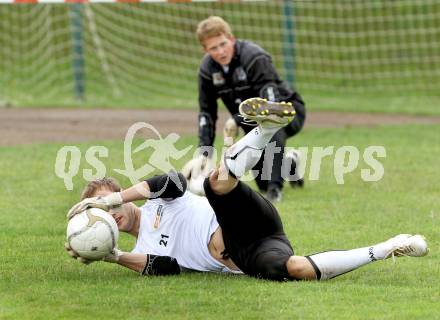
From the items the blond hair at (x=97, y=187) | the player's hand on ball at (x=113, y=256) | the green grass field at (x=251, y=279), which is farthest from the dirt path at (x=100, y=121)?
the player's hand on ball at (x=113, y=256)

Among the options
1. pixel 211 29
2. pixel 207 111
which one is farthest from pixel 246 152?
pixel 207 111

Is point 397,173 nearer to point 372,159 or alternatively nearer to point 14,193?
point 372,159

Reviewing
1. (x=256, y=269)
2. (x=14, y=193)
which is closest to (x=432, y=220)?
(x=256, y=269)

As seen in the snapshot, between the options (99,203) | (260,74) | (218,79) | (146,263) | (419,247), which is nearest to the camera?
(419,247)

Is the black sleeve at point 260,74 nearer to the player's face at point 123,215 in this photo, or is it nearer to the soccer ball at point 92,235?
the player's face at point 123,215

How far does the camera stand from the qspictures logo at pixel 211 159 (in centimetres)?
1018

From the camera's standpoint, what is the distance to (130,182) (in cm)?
1015

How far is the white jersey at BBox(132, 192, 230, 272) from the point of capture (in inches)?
254

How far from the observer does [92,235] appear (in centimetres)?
606

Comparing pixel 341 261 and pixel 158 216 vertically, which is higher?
pixel 158 216

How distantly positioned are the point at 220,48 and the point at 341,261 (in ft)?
12.0

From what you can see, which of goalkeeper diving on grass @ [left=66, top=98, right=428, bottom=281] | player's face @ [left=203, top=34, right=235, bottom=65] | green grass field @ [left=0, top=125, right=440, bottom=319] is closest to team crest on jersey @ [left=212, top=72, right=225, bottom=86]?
player's face @ [left=203, top=34, right=235, bottom=65]

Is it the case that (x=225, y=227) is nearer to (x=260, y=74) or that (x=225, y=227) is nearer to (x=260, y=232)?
(x=260, y=232)

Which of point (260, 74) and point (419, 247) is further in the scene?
point (260, 74)
